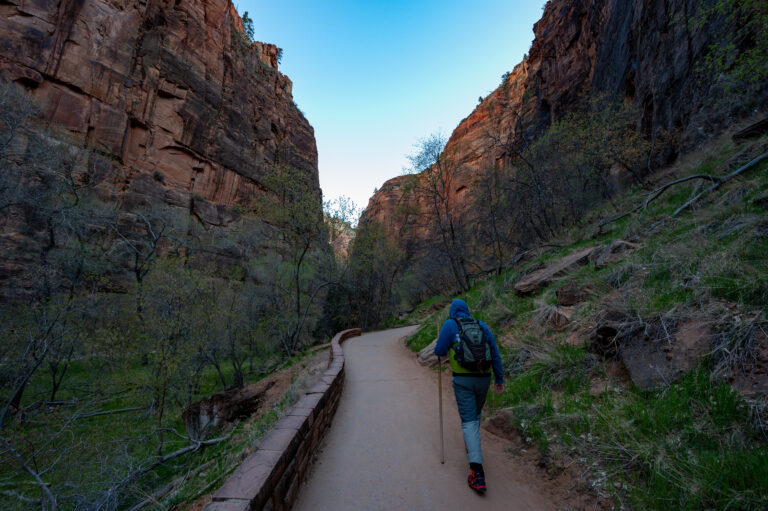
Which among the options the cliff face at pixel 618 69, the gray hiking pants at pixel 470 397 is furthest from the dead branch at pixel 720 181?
the gray hiking pants at pixel 470 397

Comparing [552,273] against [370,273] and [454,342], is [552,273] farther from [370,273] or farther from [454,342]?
[370,273]

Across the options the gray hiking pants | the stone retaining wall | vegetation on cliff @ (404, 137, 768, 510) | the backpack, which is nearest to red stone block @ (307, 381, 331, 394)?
the stone retaining wall

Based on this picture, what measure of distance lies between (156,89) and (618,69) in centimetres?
3696

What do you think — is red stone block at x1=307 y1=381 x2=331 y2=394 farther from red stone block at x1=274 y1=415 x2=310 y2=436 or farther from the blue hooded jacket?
the blue hooded jacket

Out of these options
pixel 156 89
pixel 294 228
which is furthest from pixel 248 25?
pixel 294 228

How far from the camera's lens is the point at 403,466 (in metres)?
3.39

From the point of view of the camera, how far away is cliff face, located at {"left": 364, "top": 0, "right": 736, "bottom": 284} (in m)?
11.8

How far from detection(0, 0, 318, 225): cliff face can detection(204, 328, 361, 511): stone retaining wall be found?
27860 mm

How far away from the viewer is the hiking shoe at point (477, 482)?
2.86 metres

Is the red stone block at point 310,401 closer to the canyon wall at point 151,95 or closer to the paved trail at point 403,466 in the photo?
the paved trail at point 403,466

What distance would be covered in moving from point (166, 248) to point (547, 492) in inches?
1142

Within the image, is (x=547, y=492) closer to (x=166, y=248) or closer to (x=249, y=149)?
(x=166, y=248)

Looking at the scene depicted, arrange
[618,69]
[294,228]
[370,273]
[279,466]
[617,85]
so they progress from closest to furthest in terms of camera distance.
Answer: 1. [279,466]
2. [294,228]
3. [617,85]
4. [618,69]
5. [370,273]

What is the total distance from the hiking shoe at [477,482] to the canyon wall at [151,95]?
20.2 m
